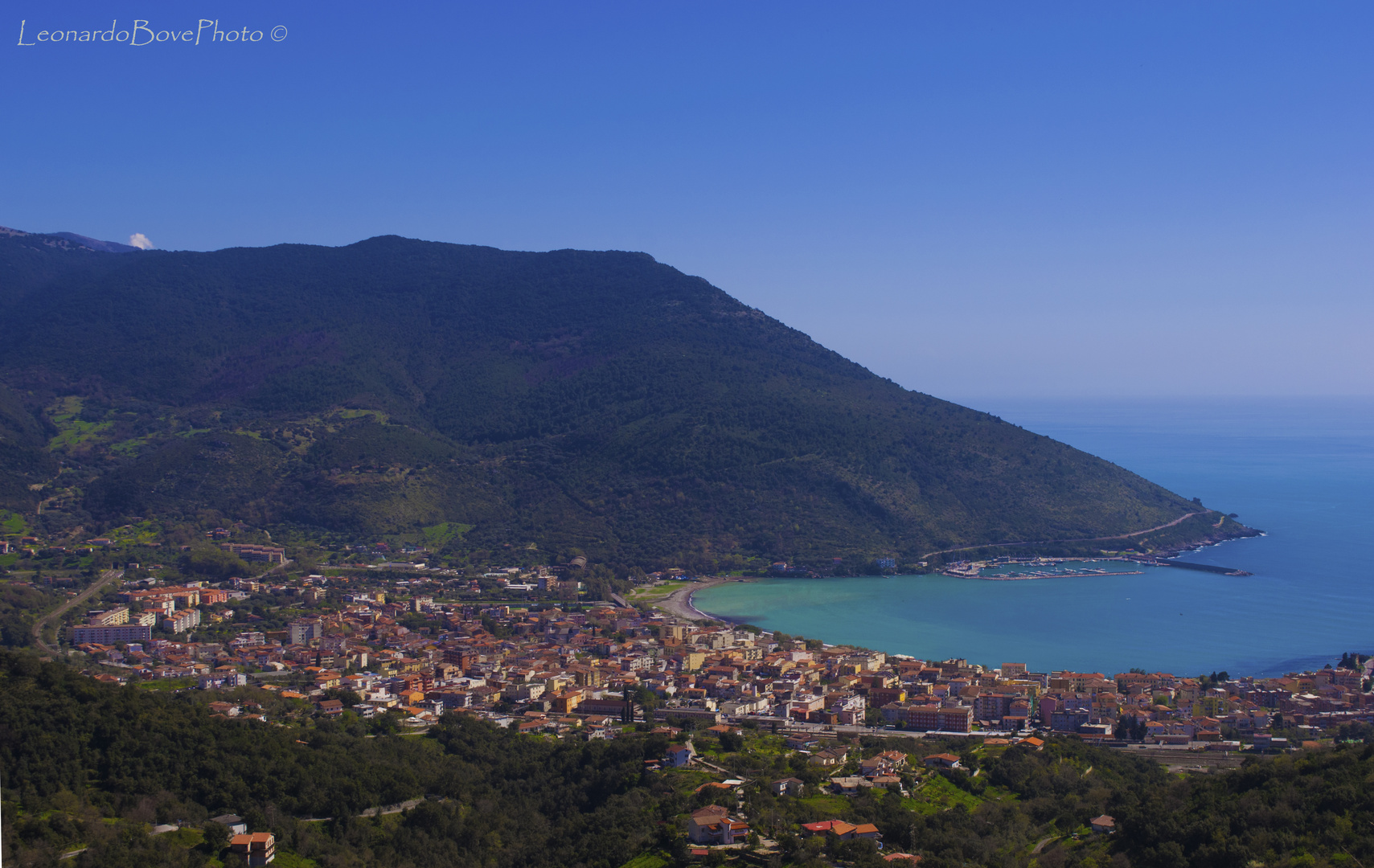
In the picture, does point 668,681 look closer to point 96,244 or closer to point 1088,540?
point 1088,540

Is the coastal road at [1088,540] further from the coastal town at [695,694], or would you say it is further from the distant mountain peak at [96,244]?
the distant mountain peak at [96,244]

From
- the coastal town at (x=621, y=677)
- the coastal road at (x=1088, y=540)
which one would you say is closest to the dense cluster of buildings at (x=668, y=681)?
the coastal town at (x=621, y=677)

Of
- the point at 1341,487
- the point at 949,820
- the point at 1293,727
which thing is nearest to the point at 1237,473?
the point at 1341,487

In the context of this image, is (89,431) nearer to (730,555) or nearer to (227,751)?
(730,555)

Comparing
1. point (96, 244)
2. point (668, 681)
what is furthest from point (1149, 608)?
point (96, 244)

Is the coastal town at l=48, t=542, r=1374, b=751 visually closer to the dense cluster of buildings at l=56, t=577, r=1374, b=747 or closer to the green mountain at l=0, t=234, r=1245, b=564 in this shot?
the dense cluster of buildings at l=56, t=577, r=1374, b=747
